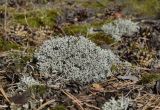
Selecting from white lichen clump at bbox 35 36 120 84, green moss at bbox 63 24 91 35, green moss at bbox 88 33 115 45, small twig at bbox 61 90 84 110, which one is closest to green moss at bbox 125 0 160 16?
green moss at bbox 63 24 91 35

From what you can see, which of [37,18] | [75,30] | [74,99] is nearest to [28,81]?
[74,99]

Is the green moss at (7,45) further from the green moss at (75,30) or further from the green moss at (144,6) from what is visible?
the green moss at (144,6)

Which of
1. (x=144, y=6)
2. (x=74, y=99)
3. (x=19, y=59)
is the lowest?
(x=144, y=6)

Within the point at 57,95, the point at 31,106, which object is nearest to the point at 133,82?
the point at 57,95

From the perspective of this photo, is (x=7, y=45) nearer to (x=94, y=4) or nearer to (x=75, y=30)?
(x=75, y=30)

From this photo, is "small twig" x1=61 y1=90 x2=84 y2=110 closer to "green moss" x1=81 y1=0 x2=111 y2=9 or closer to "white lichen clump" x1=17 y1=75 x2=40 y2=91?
"white lichen clump" x1=17 y1=75 x2=40 y2=91
